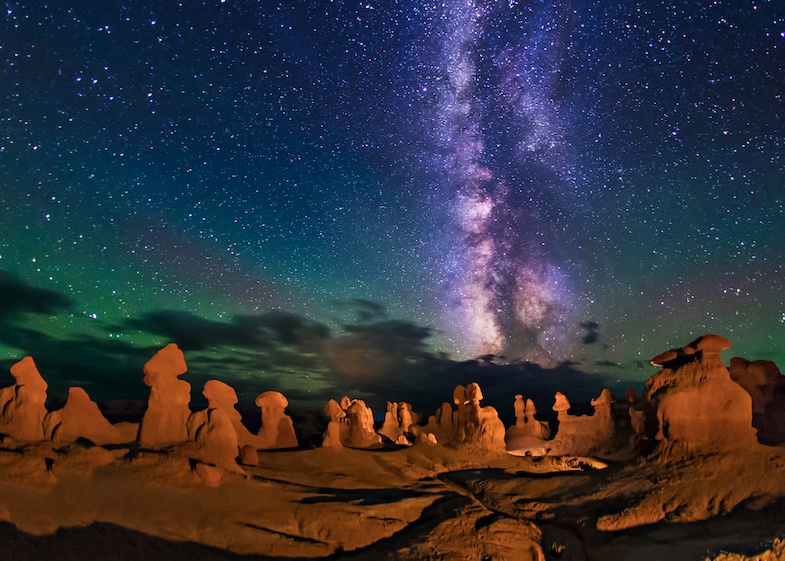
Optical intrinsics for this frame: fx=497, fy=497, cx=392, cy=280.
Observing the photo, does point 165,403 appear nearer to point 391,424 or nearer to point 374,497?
point 374,497

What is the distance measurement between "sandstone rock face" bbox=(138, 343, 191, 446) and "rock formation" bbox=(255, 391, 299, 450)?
30.4 feet

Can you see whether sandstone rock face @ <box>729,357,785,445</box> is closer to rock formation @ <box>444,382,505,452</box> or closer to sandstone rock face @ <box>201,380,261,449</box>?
rock formation @ <box>444,382,505,452</box>

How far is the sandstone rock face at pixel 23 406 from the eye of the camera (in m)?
19.7

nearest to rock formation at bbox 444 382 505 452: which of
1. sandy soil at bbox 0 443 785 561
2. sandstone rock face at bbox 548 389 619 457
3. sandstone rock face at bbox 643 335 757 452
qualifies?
sandstone rock face at bbox 548 389 619 457

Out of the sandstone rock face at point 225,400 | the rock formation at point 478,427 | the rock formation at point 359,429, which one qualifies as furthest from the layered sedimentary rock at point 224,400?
the rock formation at point 478,427

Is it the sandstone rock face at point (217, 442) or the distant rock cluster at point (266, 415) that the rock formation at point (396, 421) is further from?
the sandstone rock face at point (217, 442)

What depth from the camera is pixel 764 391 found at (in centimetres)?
3131

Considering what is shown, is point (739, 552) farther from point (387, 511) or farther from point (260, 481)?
point (260, 481)

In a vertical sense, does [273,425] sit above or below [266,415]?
below

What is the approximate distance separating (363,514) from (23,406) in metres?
14.5

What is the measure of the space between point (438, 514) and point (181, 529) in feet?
28.1

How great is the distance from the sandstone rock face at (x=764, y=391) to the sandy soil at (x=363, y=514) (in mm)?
17458

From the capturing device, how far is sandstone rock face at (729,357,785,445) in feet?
98.5

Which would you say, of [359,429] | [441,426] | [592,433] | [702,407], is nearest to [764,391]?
[592,433]
